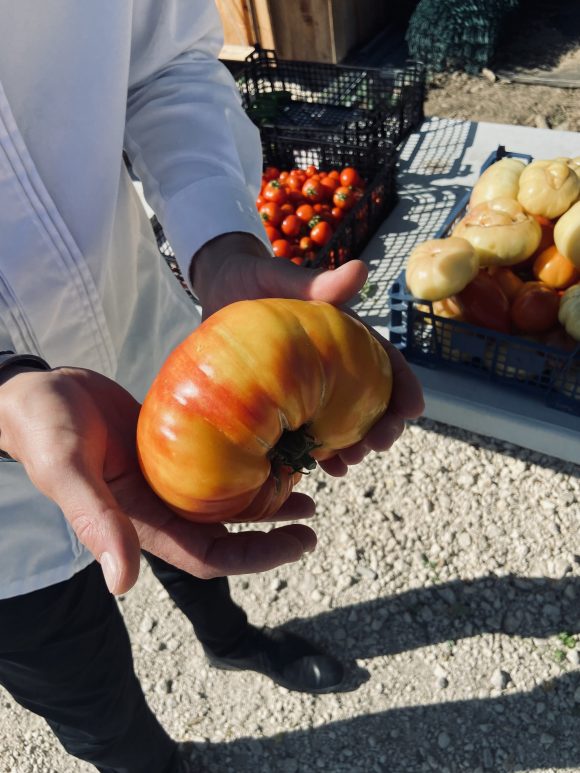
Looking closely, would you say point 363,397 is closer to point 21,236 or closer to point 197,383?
point 197,383

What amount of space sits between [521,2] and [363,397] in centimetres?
579

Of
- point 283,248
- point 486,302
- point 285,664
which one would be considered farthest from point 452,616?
point 283,248

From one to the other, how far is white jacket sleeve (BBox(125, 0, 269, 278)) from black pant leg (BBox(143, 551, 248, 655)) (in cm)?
85

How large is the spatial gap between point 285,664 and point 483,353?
1266mm

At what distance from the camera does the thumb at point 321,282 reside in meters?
1.11

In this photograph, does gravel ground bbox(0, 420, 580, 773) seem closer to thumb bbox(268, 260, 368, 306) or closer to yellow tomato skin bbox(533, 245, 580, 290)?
yellow tomato skin bbox(533, 245, 580, 290)

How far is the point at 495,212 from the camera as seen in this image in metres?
2.36

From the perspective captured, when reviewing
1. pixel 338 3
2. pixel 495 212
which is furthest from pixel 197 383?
pixel 338 3

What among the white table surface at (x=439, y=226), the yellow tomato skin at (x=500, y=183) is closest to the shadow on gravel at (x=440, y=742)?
the white table surface at (x=439, y=226)

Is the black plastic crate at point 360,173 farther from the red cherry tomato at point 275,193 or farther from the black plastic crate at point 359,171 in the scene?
the red cherry tomato at point 275,193

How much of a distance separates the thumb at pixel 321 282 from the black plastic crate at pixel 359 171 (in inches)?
64.8

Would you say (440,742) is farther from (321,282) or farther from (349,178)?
(349,178)

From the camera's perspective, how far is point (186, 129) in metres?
1.40

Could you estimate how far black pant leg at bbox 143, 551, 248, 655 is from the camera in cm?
180
